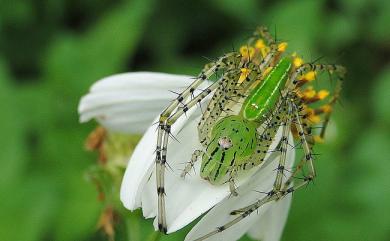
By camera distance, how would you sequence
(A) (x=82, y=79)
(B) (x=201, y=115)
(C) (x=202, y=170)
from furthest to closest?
(A) (x=82, y=79) → (B) (x=201, y=115) → (C) (x=202, y=170)

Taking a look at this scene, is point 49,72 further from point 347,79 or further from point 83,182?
point 347,79

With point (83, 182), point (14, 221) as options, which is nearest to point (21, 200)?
point (14, 221)

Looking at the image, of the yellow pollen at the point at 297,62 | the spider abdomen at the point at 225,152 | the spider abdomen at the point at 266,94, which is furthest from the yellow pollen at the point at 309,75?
the spider abdomen at the point at 225,152

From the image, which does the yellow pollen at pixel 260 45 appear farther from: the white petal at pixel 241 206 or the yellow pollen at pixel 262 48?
the white petal at pixel 241 206

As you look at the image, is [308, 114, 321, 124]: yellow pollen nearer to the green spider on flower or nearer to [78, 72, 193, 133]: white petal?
the green spider on flower

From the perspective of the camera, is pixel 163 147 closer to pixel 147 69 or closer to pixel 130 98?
pixel 130 98
